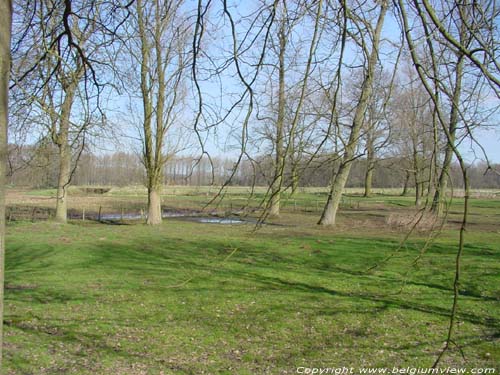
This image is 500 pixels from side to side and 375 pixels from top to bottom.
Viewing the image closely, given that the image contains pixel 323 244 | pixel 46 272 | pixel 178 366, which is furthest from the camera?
pixel 323 244

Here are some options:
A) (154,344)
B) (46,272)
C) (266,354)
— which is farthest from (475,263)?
(46,272)

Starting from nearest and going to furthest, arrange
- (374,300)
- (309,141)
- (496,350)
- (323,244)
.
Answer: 1. (309,141)
2. (496,350)
3. (374,300)
4. (323,244)

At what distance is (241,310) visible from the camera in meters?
7.00

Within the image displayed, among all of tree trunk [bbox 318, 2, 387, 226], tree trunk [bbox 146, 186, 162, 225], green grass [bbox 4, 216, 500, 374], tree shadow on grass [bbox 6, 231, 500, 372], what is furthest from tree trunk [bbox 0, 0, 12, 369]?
tree trunk [bbox 146, 186, 162, 225]

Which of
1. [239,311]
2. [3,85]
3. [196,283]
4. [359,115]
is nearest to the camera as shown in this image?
[3,85]

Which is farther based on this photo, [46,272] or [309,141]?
[46,272]

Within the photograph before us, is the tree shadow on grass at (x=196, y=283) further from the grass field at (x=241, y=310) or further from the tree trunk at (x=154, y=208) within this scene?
the tree trunk at (x=154, y=208)

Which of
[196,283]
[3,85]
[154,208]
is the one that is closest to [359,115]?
[3,85]

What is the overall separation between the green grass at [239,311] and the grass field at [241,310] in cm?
2

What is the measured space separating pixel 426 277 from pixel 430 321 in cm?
276

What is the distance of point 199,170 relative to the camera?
2465 mm

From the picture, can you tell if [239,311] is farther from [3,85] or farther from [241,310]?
[3,85]

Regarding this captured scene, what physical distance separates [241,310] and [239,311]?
0.16ft

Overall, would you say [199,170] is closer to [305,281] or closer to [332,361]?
[332,361]
